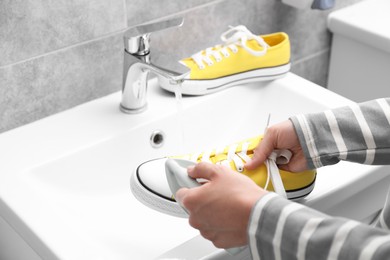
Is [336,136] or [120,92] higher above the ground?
[336,136]

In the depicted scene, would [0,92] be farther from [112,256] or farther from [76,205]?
[112,256]

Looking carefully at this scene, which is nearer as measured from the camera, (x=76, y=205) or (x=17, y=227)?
(x=17, y=227)

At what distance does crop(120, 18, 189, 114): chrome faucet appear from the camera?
3.33 ft

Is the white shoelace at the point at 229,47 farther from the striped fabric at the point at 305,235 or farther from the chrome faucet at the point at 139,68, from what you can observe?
the striped fabric at the point at 305,235

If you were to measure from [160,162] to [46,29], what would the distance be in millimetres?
314

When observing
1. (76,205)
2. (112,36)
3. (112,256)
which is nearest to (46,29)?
(112,36)

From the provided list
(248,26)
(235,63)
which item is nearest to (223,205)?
(235,63)

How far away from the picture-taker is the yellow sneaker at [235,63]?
3.79 ft

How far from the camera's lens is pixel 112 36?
3.69 ft

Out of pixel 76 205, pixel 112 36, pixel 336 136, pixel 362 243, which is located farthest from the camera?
pixel 112 36

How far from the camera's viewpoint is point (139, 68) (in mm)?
1062

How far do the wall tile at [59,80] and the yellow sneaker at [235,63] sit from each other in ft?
0.34

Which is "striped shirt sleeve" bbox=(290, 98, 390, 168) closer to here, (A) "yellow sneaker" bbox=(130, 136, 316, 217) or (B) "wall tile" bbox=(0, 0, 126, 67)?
(A) "yellow sneaker" bbox=(130, 136, 316, 217)

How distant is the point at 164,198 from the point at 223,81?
362 millimetres
